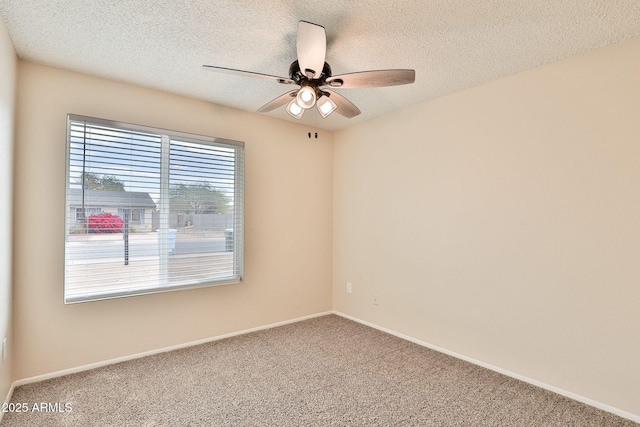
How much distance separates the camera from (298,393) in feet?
7.67

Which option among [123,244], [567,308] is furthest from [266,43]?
[567,308]

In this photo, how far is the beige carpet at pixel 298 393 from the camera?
6.70ft

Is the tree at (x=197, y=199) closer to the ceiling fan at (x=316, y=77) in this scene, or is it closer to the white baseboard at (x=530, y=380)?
the ceiling fan at (x=316, y=77)

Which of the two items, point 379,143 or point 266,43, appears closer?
point 266,43

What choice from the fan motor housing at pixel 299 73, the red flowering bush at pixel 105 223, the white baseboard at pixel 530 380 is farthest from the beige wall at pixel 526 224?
the red flowering bush at pixel 105 223

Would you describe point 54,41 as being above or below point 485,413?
above

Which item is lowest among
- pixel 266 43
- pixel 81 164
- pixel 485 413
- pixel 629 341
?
pixel 485 413

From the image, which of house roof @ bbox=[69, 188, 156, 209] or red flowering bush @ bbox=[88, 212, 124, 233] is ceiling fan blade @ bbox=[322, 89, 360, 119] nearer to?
house roof @ bbox=[69, 188, 156, 209]

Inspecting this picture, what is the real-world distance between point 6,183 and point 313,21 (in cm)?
224

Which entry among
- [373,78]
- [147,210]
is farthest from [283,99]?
[147,210]

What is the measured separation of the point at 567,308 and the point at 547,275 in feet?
0.81

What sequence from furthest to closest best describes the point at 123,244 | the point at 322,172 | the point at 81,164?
the point at 322,172 < the point at 123,244 < the point at 81,164

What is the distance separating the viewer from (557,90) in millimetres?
2375

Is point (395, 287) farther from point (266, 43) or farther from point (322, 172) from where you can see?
point (266, 43)
